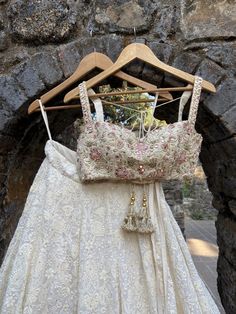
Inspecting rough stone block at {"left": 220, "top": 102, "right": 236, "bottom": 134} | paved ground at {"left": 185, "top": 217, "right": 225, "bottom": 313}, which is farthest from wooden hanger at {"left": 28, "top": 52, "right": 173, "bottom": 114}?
paved ground at {"left": 185, "top": 217, "right": 225, "bottom": 313}

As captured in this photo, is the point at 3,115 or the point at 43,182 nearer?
the point at 43,182

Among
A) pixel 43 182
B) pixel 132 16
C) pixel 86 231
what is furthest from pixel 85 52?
pixel 86 231

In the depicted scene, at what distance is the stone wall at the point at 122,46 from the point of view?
1598mm

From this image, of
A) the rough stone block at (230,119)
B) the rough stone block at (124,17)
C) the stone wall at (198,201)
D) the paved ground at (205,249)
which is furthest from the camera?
the stone wall at (198,201)

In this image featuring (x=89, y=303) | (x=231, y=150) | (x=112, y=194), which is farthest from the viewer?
(x=231, y=150)

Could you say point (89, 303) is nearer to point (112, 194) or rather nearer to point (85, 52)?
point (112, 194)

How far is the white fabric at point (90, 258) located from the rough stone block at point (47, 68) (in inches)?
17.7

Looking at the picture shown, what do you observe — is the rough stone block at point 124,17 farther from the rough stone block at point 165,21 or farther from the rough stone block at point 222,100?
the rough stone block at point 222,100

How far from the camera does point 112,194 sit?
1285mm

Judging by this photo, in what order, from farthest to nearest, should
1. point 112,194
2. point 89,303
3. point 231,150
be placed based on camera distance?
1. point 231,150
2. point 112,194
3. point 89,303

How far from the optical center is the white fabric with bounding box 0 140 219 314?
3.92ft

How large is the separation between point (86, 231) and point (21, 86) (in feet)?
2.43

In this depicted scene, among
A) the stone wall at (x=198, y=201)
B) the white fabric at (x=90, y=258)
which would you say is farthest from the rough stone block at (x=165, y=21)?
the stone wall at (x=198, y=201)

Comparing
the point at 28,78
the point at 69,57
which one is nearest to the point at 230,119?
the point at 69,57
